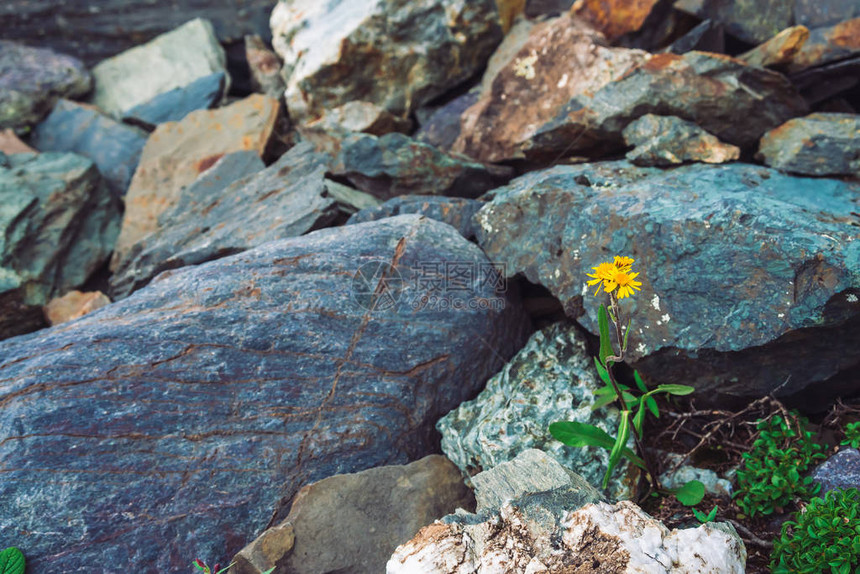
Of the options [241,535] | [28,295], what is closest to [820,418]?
[241,535]


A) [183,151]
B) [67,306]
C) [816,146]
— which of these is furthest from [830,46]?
[67,306]

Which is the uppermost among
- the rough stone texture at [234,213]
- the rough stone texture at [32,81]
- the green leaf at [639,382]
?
the rough stone texture at [32,81]

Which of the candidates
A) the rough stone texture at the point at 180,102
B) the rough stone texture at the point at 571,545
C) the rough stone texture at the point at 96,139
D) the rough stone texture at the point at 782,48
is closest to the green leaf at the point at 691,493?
the rough stone texture at the point at 571,545

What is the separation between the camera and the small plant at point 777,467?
2.80 m

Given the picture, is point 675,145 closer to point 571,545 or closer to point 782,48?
point 782,48

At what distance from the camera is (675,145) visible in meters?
4.08

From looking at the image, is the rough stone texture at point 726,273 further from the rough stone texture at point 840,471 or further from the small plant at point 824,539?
the small plant at point 824,539

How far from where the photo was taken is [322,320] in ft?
11.4

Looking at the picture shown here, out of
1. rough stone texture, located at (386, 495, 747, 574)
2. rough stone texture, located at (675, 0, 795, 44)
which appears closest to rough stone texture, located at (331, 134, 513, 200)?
rough stone texture, located at (675, 0, 795, 44)

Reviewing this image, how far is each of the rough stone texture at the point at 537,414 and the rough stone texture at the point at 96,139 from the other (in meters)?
5.22

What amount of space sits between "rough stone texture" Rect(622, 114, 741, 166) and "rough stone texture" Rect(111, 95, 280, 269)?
3.63 meters

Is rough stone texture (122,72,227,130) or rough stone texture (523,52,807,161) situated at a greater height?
rough stone texture (122,72,227,130)

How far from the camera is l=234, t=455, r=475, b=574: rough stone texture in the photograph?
2.75 m

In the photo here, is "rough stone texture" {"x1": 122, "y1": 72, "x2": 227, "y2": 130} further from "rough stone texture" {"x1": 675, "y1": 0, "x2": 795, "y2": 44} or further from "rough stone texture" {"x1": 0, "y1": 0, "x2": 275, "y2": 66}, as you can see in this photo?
"rough stone texture" {"x1": 675, "y1": 0, "x2": 795, "y2": 44}
